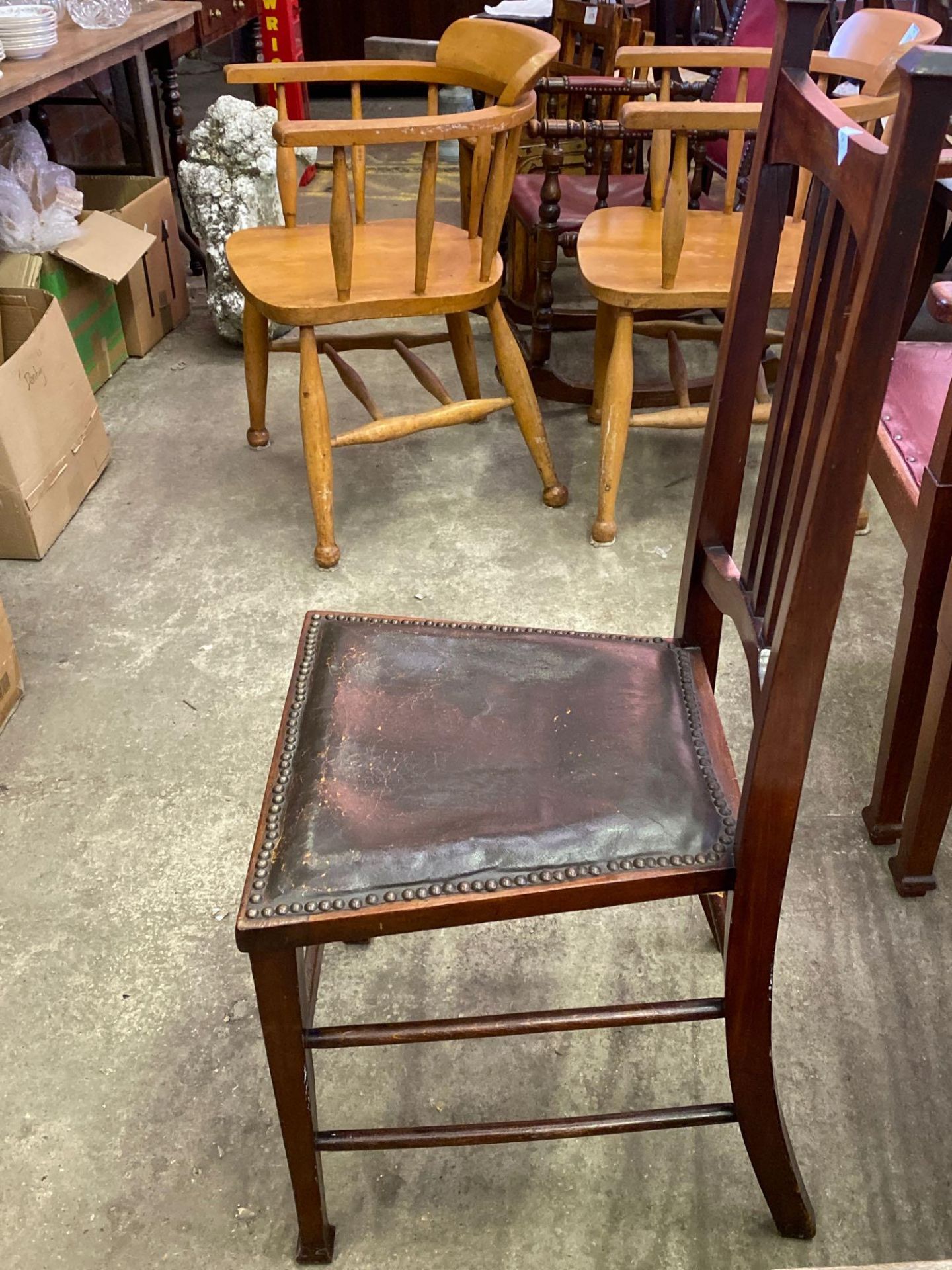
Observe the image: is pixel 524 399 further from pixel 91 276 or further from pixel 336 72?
pixel 91 276

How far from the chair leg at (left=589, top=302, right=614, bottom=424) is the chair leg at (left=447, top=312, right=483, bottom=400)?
0.31 meters

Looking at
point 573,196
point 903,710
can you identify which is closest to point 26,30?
point 573,196

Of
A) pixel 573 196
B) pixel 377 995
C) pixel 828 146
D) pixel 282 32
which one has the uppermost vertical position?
pixel 828 146

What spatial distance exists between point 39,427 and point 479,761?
155cm

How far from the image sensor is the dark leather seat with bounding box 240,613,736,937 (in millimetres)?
877

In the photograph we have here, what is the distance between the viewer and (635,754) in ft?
3.25

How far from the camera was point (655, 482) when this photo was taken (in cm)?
248

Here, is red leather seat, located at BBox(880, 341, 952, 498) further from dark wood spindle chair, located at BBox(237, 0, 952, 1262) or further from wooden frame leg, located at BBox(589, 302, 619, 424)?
wooden frame leg, located at BBox(589, 302, 619, 424)

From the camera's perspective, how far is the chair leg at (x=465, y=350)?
2.44 metres

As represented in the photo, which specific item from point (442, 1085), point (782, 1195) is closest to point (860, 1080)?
point (782, 1195)

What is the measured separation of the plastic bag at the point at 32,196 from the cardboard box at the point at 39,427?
1.10ft

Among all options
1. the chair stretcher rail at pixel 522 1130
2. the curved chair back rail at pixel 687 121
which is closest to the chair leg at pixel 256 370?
the curved chair back rail at pixel 687 121

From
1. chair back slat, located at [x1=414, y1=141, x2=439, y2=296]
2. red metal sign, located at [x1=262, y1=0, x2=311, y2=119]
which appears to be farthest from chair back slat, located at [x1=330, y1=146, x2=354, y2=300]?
red metal sign, located at [x1=262, y1=0, x2=311, y2=119]

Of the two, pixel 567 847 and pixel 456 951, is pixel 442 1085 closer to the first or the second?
pixel 456 951
